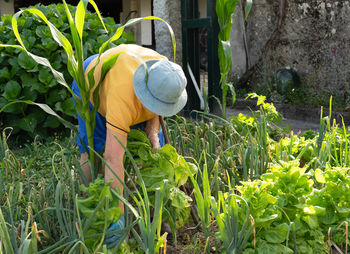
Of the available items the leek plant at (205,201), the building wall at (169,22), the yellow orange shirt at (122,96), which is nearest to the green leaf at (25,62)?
the building wall at (169,22)

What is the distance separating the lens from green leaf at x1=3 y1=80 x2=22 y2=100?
3500mm

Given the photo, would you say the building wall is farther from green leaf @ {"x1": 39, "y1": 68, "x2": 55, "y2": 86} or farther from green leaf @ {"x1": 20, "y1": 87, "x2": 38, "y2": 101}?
green leaf @ {"x1": 20, "y1": 87, "x2": 38, "y2": 101}

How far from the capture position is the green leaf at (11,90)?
3500 mm

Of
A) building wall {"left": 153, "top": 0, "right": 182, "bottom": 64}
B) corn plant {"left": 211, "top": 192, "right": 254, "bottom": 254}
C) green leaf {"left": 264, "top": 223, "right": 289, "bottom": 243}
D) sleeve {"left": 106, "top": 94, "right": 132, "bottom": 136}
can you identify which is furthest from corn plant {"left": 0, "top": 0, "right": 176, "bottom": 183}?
building wall {"left": 153, "top": 0, "right": 182, "bottom": 64}

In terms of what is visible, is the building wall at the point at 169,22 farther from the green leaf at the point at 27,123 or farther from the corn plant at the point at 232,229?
the corn plant at the point at 232,229

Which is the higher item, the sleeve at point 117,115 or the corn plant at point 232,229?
the sleeve at point 117,115

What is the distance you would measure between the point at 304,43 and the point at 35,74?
12.2ft

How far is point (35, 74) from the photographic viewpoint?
363 cm

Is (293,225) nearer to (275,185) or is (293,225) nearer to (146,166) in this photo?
(275,185)

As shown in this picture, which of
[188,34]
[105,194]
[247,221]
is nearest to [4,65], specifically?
[188,34]

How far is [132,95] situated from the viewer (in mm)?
1796

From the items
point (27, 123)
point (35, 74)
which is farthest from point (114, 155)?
point (35, 74)

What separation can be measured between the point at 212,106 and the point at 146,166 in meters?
2.25

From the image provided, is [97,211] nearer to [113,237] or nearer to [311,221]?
[113,237]
